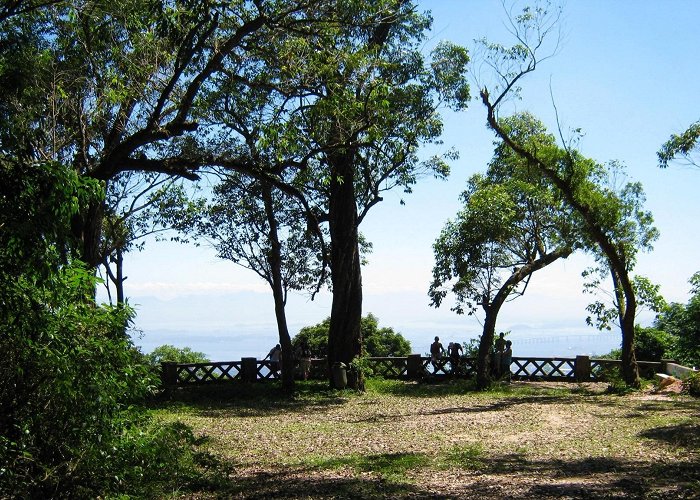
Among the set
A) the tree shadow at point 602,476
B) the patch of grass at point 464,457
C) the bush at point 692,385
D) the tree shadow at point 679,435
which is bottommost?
the tree shadow at point 602,476

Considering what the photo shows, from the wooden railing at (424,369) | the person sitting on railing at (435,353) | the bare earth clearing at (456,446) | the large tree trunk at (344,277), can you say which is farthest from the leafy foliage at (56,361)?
the person sitting on railing at (435,353)

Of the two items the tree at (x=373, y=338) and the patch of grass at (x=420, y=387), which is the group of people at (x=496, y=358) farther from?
the tree at (x=373, y=338)

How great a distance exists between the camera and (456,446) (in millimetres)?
11125

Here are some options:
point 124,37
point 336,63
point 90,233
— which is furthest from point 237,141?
point 90,233

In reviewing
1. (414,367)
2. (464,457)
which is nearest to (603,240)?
(414,367)

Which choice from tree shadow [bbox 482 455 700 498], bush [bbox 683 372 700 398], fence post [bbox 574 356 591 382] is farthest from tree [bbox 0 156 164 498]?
fence post [bbox 574 356 591 382]

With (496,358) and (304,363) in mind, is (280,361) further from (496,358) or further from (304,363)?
(496,358)

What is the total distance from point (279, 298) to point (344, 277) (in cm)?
234

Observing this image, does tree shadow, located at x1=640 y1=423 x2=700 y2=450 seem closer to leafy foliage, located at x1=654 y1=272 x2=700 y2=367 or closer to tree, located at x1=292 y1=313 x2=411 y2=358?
leafy foliage, located at x1=654 y1=272 x2=700 y2=367

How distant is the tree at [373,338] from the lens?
3028 cm

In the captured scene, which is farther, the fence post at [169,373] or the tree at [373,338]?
the tree at [373,338]

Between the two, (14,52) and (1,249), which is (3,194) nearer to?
(1,249)

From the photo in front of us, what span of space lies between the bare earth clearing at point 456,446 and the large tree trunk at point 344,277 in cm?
325

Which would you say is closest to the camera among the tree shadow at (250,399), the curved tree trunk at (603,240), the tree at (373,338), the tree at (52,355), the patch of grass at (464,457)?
the tree at (52,355)
